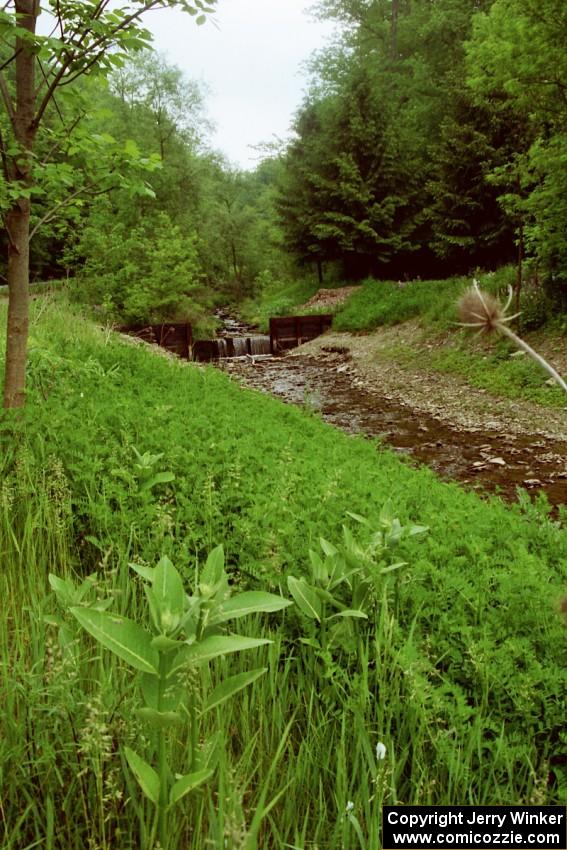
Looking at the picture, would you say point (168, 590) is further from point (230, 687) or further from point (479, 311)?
point (479, 311)

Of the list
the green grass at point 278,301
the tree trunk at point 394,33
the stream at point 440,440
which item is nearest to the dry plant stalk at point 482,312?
the stream at point 440,440

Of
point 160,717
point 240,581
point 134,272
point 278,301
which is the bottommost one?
point 240,581

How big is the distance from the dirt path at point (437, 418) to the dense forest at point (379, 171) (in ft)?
12.8

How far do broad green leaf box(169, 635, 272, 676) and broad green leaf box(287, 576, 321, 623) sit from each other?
3.04 feet

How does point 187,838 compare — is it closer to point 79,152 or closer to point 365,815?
point 365,815

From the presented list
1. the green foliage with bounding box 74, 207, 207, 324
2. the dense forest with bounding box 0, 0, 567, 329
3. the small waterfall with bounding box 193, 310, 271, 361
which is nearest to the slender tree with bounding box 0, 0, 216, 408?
the dense forest with bounding box 0, 0, 567, 329

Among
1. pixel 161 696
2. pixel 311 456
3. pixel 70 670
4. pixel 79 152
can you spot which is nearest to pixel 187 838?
pixel 161 696

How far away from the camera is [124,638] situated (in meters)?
1.32

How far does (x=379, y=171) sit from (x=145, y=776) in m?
25.7

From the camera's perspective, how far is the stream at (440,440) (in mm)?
7039

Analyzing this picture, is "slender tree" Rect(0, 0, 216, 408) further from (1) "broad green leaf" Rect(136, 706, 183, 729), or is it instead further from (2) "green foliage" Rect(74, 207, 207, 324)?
(2) "green foliage" Rect(74, 207, 207, 324)

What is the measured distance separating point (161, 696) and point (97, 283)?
20516 mm

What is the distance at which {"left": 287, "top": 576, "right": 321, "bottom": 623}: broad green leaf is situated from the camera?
7.44 ft

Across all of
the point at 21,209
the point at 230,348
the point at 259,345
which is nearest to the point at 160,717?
the point at 21,209
